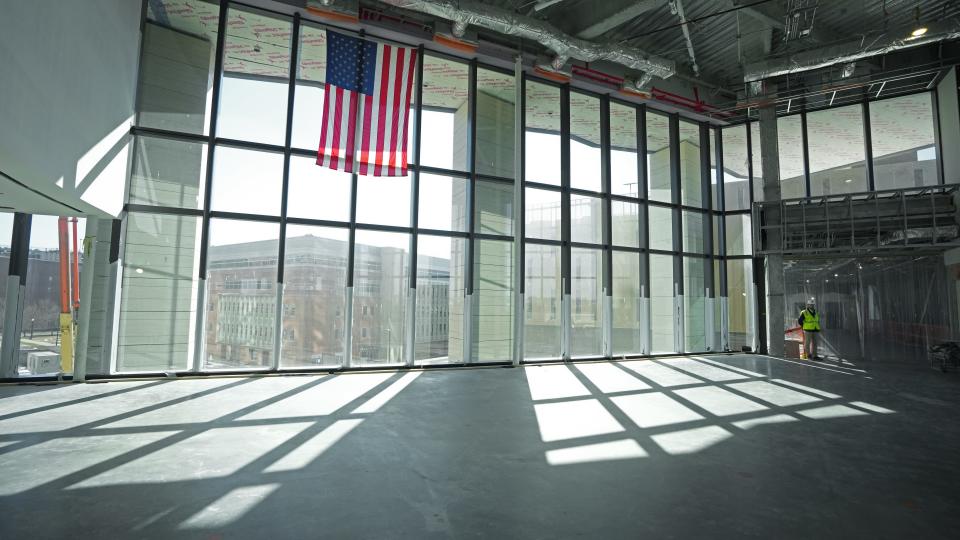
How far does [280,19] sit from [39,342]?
7.42m

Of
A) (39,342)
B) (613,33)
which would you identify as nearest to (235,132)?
(39,342)

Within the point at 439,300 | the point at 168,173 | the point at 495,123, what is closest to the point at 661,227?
the point at 495,123

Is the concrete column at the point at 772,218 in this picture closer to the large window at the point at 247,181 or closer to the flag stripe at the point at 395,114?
the flag stripe at the point at 395,114

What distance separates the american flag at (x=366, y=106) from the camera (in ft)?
30.6

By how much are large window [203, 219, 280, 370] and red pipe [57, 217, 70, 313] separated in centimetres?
215

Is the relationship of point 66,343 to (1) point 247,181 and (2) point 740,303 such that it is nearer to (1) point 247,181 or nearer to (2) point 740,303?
(1) point 247,181

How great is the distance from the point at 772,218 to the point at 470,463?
12.3 meters

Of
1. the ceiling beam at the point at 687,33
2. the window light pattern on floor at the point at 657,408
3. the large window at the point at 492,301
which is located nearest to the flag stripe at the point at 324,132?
the large window at the point at 492,301

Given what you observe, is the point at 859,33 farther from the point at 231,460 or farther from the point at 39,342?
the point at 39,342

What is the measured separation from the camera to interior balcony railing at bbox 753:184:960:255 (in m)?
10.7

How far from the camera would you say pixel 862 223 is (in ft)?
37.7

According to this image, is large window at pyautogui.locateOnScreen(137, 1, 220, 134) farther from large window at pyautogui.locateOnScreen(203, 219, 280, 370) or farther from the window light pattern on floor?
the window light pattern on floor

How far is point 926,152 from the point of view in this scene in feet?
40.3

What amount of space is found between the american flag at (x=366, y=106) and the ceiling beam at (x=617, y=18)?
403 cm
